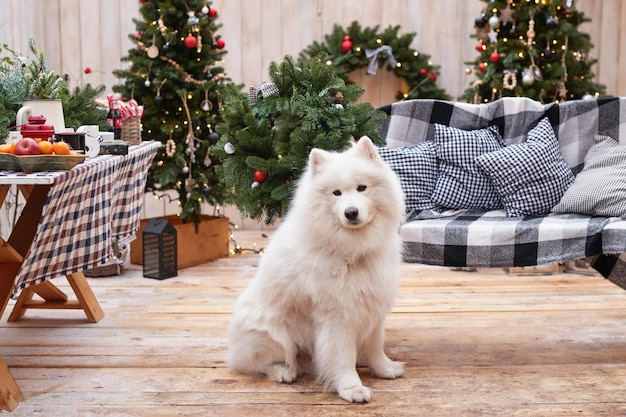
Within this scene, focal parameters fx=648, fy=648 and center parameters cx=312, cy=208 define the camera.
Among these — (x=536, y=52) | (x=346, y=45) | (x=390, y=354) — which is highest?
(x=346, y=45)

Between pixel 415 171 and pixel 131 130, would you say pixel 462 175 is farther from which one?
pixel 131 130

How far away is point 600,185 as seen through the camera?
107 inches

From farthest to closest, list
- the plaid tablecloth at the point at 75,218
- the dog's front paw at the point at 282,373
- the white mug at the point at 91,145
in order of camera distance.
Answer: the white mug at the point at 91,145 < the dog's front paw at the point at 282,373 < the plaid tablecloth at the point at 75,218

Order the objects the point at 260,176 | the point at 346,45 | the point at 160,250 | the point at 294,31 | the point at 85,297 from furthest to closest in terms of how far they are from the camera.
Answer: the point at 294,31, the point at 346,45, the point at 160,250, the point at 85,297, the point at 260,176

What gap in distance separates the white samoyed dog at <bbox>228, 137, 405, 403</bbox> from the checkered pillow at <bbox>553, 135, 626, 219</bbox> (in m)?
0.92

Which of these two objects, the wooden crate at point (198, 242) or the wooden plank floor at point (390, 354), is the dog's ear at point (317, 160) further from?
the wooden crate at point (198, 242)

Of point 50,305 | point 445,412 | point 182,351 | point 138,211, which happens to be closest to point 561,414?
point 445,412

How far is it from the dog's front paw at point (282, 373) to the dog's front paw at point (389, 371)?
31 centimetres

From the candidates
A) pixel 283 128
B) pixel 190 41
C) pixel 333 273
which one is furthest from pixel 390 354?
pixel 190 41

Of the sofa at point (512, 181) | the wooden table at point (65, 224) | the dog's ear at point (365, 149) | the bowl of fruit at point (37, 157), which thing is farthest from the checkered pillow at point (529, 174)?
the bowl of fruit at point (37, 157)

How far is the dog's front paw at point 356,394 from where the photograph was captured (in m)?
2.19

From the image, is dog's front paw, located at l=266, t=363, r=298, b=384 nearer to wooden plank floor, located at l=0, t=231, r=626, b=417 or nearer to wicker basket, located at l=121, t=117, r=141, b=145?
wooden plank floor, located at l=0, t=231, r=626, b=417

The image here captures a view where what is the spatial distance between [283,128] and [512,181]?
1066mm

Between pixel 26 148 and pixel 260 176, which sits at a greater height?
pixel 26 148
